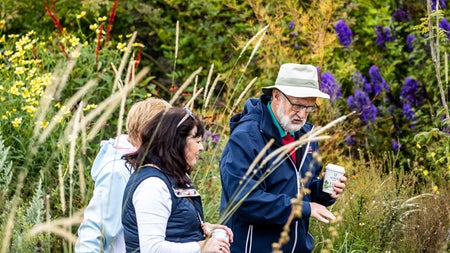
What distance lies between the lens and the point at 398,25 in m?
8.05

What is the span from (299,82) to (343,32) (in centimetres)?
343

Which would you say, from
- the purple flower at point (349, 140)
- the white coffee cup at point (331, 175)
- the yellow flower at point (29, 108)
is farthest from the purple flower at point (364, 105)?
the white coffee cup at point (331, 175)

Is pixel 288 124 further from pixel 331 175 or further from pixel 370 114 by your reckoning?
pixel 370 114

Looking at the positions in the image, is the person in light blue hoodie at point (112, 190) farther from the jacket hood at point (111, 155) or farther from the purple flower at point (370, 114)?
the purple flower at point (370, 114)

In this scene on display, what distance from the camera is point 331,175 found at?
3.92 meters

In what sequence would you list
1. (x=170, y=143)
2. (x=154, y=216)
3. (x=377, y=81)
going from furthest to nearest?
(x=377, y=81) → (x=170, y=143) → (x=154, y=216)

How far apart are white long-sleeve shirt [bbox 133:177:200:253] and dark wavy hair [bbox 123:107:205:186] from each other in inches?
3.7

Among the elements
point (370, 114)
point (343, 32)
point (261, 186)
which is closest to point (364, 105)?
point (370, 114)

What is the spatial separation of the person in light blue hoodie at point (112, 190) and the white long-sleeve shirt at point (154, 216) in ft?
0.78

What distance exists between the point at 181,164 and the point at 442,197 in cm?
236

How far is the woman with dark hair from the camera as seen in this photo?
3.31m

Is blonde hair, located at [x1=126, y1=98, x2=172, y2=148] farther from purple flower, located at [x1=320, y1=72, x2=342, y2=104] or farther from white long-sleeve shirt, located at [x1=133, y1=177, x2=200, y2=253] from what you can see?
purple flower, located at [x1=320, y1=72, x2=342, y2=104]

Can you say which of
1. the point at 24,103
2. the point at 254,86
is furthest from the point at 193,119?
the point at 254,86

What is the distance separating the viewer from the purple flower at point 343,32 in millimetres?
7289
